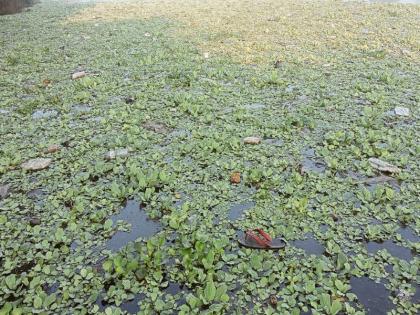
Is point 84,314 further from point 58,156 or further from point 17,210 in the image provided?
point 58,156

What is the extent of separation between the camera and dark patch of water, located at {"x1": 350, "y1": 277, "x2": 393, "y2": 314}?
2.83m

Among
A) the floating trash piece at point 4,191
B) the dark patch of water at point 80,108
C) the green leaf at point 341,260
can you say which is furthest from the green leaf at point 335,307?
the dark patch of water at point 80,108

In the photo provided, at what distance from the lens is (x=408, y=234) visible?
3.55 m

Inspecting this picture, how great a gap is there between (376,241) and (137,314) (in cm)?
213

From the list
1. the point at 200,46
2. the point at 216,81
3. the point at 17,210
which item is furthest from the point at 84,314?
the point at 200,46

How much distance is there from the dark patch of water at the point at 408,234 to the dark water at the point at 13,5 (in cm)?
1590

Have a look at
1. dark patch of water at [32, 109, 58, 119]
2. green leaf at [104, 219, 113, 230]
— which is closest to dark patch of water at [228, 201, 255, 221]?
green leaf at [104, 219, 113, 230]

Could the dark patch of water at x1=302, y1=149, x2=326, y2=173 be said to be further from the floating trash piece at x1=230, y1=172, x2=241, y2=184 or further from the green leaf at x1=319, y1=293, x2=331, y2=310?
the green leaf at x1=319, y1=293, x2=331, y2=310

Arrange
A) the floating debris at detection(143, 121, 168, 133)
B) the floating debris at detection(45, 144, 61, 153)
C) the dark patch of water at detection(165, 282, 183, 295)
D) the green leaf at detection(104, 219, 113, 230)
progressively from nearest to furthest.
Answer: the dark patch of water at detection(165, 282, 183, 295) → the green leaf at detection(104, 219, 113, 230) → the floating debris at detection(45, 144, 61, 153) → the floating debris at detection(143, 121, 168, 133)

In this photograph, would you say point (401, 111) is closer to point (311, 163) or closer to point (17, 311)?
point (311, 163)

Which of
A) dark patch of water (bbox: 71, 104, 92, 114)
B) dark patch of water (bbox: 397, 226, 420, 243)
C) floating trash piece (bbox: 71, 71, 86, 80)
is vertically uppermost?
floating trash piece (bbox: 71, 71, 86, 80)

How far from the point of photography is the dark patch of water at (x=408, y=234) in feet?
11.5

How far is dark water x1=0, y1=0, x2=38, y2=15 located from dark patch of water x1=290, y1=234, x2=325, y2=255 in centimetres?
1547

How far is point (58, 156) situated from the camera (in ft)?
16.3
